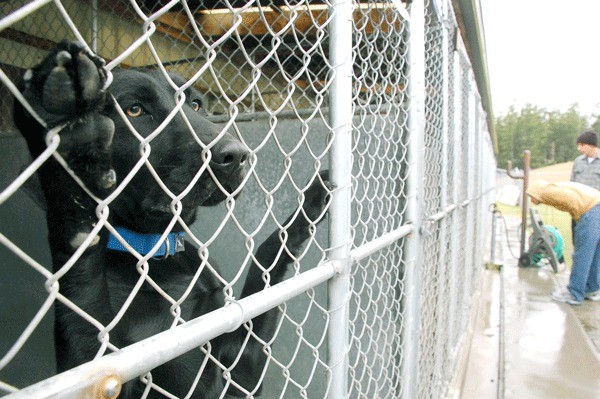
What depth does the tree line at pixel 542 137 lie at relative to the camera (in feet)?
203

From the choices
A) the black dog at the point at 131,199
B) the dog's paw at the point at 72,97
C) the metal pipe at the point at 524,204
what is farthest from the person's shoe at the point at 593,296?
the dog's paw at the point at 72,97

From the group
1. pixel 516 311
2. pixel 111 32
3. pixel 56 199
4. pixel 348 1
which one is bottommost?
pixel 516 311

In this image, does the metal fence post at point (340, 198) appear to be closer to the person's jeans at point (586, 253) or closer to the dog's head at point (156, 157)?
the dog's head at point (156, 157)

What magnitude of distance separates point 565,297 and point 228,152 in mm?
7015

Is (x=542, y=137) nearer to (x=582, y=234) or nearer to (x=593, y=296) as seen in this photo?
(x=593, y=296)

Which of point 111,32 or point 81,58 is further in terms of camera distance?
point 111,32

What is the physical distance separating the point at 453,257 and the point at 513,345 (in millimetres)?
2119

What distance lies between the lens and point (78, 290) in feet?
3.59

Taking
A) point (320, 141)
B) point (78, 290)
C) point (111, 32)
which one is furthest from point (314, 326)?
point (111, 32)

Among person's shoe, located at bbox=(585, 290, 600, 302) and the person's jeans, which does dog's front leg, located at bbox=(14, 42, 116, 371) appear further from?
person's shoe, located at bbox=(585, 290, 600, 302)

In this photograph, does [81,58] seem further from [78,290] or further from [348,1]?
[348,1]

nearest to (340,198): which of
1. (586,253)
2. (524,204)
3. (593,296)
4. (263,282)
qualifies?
(263,282)

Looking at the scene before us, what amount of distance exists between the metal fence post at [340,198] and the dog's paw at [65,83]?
2.48 ft

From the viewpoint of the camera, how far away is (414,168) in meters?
2.12
